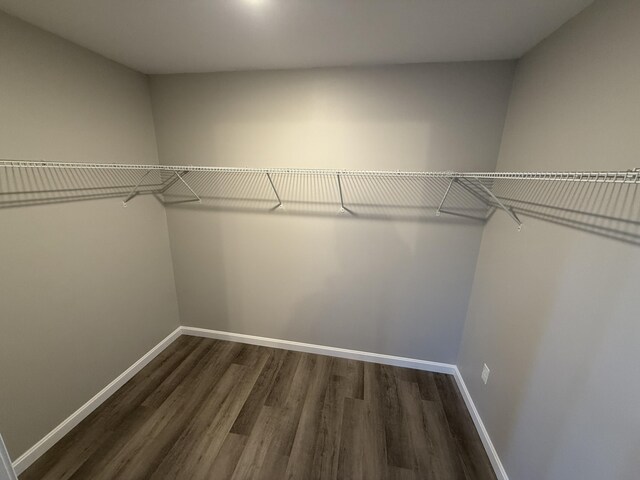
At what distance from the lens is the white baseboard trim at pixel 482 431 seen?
4.87ft

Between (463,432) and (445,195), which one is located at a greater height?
(445,195)

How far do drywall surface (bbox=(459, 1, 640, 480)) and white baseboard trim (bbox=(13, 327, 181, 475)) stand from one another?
259cm

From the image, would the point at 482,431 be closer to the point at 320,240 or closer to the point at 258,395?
the point at 258,395

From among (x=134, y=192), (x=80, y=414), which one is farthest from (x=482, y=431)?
(x=134, y=192)

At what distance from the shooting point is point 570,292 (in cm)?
109

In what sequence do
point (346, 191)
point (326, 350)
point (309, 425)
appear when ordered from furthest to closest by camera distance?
point (326, 350) < point (346, 191) < point (309, 425)

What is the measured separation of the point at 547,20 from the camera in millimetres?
1209

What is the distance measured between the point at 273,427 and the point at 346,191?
169 centimetres

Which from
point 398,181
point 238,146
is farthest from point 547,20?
point 238,146

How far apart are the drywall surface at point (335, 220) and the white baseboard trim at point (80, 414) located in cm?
56

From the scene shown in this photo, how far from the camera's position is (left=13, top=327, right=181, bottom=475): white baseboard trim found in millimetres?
1472

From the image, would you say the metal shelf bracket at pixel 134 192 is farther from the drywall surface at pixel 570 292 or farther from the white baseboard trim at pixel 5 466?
the drywall surface at pixel 570 292

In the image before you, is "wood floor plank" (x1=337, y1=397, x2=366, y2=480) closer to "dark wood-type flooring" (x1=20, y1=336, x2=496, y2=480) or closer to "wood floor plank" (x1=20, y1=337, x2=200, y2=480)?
"dark wood-type flooring" (x1=20, y1=336, x2=496, y2=480)

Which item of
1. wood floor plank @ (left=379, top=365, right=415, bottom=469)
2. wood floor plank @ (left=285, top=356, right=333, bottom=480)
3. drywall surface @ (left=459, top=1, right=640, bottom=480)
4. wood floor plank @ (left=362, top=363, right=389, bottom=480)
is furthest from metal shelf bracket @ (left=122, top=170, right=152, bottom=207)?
drywall surface @ (left=459, top=1, right=640, bottom=480)
